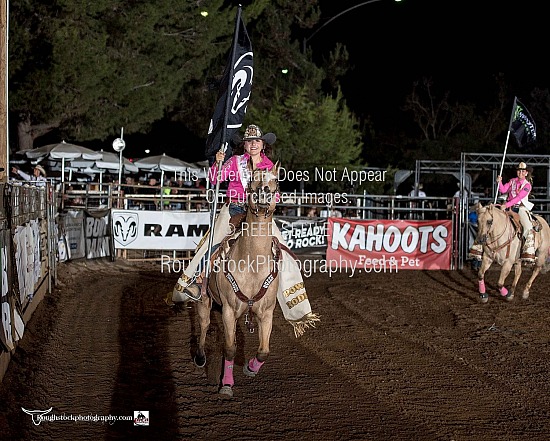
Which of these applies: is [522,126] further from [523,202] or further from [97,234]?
[97,234]

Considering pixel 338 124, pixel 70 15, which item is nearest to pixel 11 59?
pixel 70 15

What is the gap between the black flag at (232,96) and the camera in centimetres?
770

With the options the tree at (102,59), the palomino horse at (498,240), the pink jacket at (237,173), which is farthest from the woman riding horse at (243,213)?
the tree at (102,59)

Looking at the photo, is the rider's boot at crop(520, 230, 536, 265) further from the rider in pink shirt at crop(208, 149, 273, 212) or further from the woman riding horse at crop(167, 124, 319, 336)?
the rider in pink shirt at crop(208, 149, 273, 212)

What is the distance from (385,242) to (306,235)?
243 centimetres

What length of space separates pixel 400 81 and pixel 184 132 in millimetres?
22254

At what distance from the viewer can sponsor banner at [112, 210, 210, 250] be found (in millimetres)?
18469

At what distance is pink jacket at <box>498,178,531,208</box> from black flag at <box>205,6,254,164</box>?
7485 mm

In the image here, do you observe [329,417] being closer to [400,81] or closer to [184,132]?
[184,132]

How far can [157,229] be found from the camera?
1872 centimetres

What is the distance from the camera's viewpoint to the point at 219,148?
7875mm

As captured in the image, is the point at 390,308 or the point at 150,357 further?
the point at 390,308

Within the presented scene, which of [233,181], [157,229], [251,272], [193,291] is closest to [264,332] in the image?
[251,272]

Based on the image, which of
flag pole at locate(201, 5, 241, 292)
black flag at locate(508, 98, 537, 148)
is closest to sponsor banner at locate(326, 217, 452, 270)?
black flag at locate(508, 98, 537, 148)
